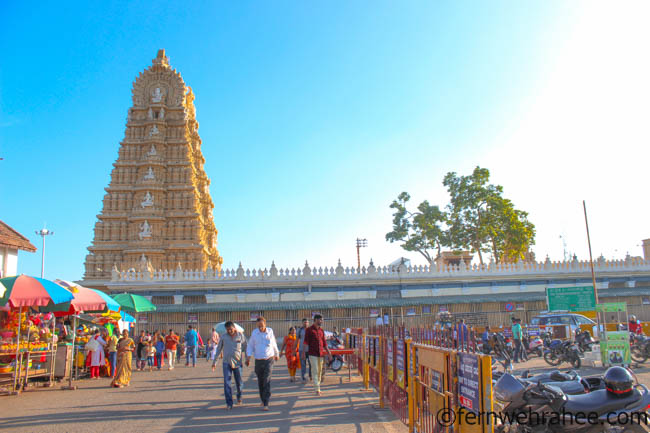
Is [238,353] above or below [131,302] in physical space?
below

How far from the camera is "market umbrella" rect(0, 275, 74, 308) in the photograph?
11781 mm

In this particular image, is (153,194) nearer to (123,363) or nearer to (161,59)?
(161,59)

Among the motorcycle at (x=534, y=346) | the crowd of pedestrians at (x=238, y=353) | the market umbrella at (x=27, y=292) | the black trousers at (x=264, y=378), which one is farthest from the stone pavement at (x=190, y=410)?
the motorcycle at (x=534, y=346)

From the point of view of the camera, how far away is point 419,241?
4238cm

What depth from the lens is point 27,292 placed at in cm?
1200

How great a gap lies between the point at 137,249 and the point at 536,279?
29844 mm

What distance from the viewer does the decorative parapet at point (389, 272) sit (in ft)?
93.8

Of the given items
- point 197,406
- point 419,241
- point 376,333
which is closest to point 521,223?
point 419,241

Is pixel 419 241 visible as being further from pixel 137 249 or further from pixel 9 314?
pixel 9 314

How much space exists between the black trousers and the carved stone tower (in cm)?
3107

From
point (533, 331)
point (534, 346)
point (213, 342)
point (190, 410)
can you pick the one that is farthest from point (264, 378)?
point (533, 331)

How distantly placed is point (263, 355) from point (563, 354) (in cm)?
1038

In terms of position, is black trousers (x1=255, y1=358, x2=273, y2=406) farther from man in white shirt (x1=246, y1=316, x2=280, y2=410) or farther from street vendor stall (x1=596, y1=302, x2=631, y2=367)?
street vendor stall (x1=596, y1=302, x2=631, y2=367)

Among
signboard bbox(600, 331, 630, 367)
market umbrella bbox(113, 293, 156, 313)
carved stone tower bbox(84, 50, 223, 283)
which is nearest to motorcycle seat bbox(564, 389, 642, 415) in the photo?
signboard bbox(600, 331, 630, 367)
